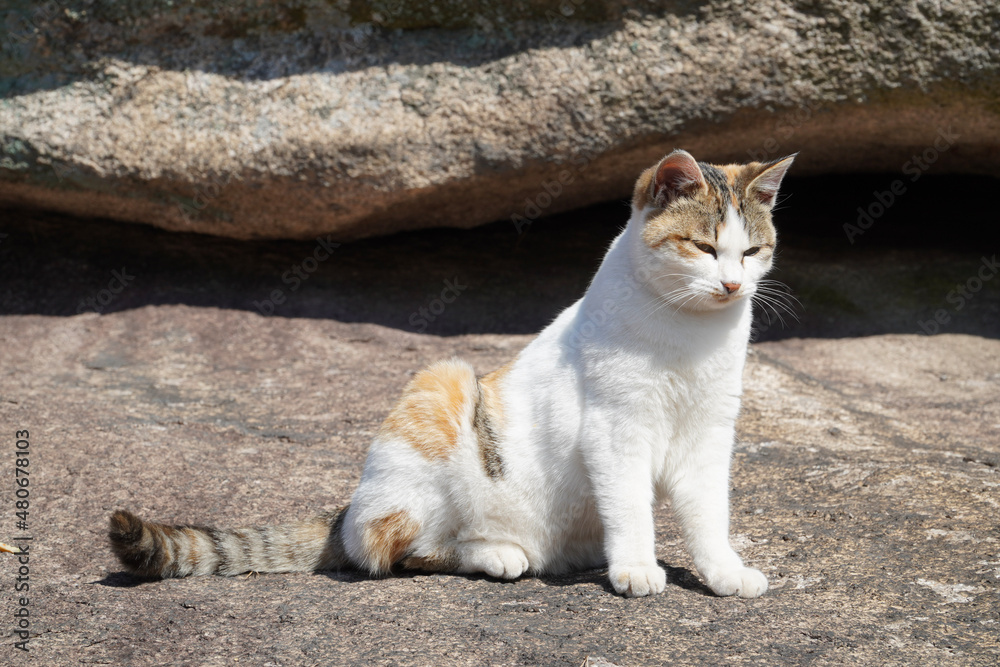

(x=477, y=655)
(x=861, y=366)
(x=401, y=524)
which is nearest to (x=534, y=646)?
(x=477, y=655)

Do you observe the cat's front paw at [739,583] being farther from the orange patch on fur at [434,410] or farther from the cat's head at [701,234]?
the orange patch on fur at [434,410]

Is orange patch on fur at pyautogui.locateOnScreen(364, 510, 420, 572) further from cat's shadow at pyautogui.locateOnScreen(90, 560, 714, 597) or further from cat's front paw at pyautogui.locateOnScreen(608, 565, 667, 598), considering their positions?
cat's front paw at pyautogui.locateOnScreen(608, 565, 667, 598)

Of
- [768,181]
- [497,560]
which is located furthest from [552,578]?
[768,181]

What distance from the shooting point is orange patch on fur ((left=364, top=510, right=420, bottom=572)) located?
3.19 metres

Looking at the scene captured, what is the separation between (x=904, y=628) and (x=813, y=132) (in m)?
4.57

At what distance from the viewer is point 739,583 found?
9.57 feet

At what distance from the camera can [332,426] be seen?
5.18 m

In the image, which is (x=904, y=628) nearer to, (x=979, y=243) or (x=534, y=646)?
(x=534, y=646)

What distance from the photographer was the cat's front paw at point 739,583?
292 centimetres

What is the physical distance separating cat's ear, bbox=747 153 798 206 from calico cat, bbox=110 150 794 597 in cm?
1

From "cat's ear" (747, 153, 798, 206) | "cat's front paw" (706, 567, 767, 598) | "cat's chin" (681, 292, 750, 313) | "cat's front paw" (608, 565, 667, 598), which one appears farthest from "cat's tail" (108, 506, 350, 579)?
"cat's ear" (747, 153, 798, 206)

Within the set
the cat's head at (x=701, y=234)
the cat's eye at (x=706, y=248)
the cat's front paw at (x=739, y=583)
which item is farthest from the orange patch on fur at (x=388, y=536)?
the cat's eye at (x=706, y=248)

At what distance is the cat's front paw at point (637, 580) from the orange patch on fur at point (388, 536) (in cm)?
80

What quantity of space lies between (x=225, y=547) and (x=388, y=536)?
2.09 feet
